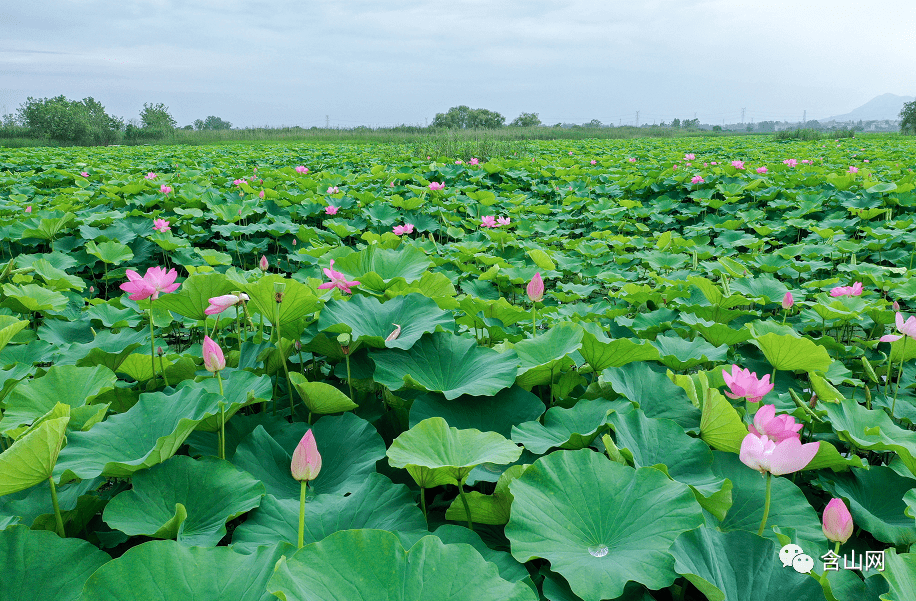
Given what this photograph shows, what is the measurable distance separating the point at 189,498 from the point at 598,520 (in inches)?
26.0

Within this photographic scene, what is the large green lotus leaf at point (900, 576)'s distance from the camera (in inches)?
25.0

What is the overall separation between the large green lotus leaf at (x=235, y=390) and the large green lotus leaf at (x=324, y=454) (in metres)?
0.07

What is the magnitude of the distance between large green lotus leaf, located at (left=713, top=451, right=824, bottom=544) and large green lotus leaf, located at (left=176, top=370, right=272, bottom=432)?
92cm

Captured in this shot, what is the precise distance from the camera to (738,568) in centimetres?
73

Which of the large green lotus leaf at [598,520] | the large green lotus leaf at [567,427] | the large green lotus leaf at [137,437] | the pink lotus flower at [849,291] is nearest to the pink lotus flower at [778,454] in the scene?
the large green lotus leaf at [598,520]

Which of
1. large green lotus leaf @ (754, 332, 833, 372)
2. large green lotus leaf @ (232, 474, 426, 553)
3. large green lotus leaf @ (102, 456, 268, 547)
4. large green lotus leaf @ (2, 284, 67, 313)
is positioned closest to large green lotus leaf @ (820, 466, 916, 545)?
large green lotus leaf @ (754, 332, 833, 372)

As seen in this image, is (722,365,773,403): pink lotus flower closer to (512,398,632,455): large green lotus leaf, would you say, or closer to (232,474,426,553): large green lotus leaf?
(512,398,632,455): large green lotus leaf

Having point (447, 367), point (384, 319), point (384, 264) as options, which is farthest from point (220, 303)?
point (384, 264)

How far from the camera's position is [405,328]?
1.31 metres

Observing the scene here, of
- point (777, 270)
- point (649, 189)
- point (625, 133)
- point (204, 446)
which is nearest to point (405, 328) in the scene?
point (204, 446)

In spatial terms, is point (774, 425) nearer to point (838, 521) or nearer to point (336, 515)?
point (838, 521)

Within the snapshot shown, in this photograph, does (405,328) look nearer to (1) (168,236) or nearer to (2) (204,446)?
(2) (204,446)

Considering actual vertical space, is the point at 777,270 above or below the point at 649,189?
below

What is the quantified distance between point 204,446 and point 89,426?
204 millimetres
